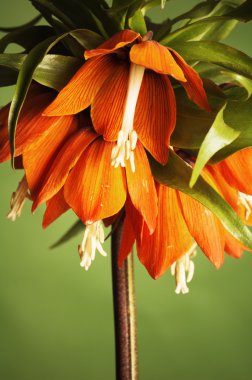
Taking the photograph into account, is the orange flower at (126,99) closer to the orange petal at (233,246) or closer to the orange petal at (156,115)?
the orange petal at (156,115)

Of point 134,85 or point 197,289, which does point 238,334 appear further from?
point 134,85

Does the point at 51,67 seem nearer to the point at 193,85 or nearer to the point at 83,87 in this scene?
the point at 83,87

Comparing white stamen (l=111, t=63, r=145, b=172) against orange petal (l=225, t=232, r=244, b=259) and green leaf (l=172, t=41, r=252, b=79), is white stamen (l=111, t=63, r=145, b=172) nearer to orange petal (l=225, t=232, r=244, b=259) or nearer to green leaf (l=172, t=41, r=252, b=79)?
green leaf (l=172, t=41, r=252, b=79)

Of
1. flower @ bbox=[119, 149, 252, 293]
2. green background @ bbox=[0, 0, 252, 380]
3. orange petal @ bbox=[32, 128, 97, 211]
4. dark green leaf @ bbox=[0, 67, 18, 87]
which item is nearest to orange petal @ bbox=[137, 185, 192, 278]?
flower @ bbox=[119, 149, 252, 293]

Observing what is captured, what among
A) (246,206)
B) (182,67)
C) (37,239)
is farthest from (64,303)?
(182,67)

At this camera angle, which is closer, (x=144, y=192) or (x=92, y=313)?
(x=144, y=192)

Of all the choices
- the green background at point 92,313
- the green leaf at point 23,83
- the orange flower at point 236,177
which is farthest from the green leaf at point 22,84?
the green background at point 92,313

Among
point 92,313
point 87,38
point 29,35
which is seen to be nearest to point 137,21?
point 87,38
